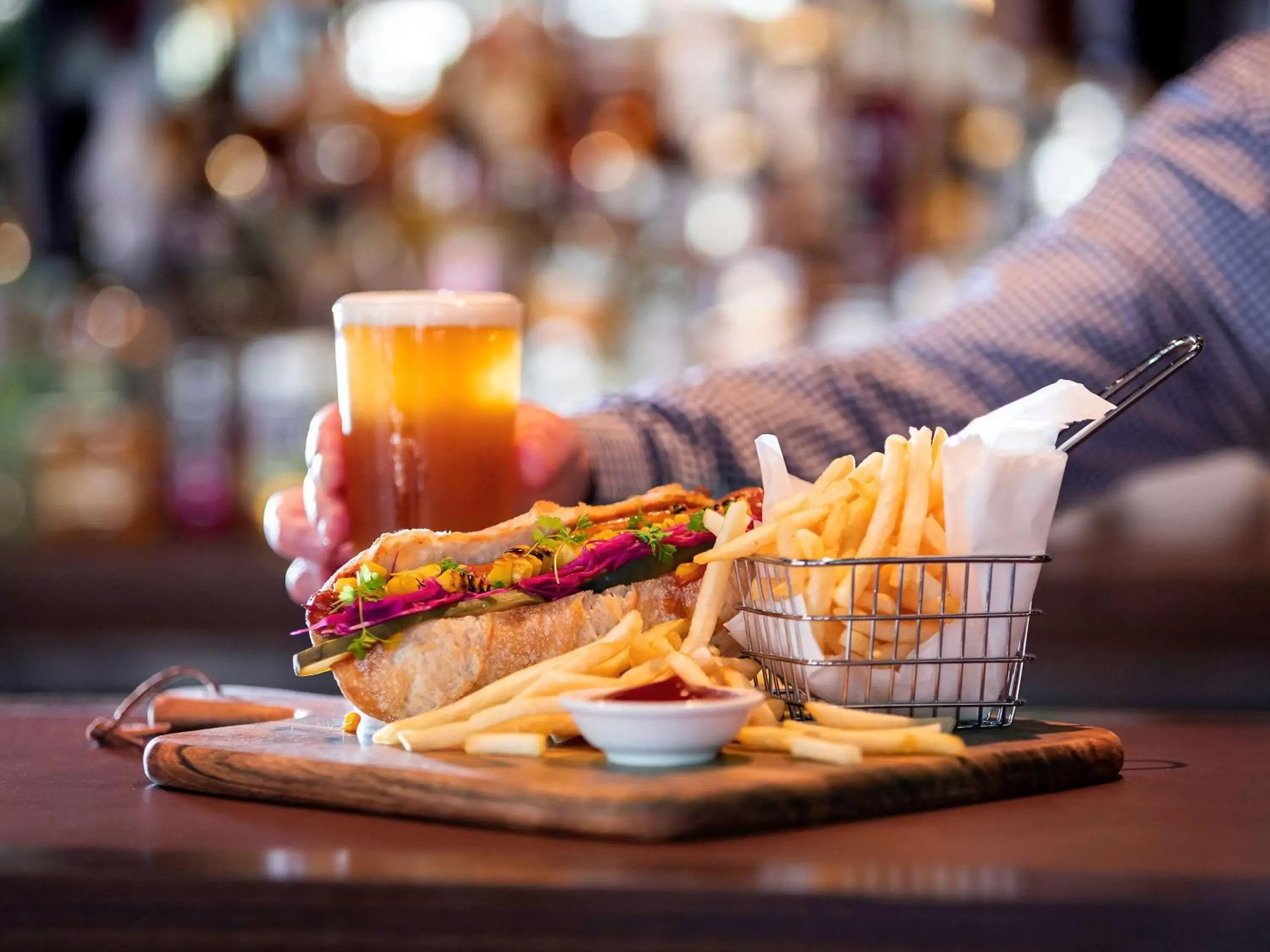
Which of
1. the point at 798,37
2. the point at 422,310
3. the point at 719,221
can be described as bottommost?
the point at 422,310

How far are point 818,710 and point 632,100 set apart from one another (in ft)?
12.8

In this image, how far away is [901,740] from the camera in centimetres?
124

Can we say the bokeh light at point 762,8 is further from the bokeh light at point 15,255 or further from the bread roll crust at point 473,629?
the bread roll crust at point 473,629

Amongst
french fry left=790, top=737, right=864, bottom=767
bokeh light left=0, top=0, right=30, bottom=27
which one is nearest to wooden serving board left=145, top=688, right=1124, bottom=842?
french fry left=790, top=737, right=864, bottom=767

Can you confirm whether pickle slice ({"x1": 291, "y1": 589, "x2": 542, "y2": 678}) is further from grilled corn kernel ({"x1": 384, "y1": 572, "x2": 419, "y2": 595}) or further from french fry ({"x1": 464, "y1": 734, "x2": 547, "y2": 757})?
french fry ({"x1": 464, "y1": 734, "x2": 547, "y2": 757})

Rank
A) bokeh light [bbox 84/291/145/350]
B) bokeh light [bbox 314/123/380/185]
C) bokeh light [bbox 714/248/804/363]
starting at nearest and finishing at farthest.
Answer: bokeh light [bbox 714/248/804/363] < bokeh light [bbox 84/291/145/350] < bokeh light [bbox 314/123/380/185]

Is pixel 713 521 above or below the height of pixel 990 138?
below

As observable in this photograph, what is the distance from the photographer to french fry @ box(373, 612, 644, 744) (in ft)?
4.48

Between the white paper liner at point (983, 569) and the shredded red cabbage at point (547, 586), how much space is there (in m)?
0.19

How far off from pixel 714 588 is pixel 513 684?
0.22 metres

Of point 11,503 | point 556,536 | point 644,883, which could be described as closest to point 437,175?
point 11,503

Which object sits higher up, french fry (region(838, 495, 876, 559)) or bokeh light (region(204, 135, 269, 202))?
bokeh light (region(204, 135, 269, 202))

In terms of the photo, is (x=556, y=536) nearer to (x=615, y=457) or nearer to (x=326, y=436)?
(x=326, y=436)

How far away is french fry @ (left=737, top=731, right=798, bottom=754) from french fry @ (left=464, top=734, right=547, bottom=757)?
16cm
